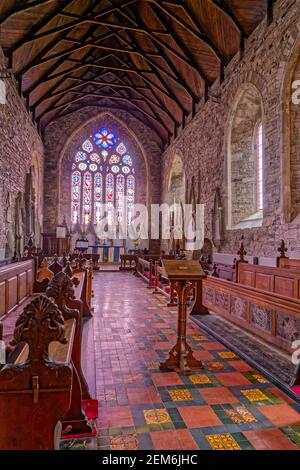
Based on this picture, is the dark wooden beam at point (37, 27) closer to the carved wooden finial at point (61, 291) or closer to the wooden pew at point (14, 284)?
the wooden pew at point (14, 284)

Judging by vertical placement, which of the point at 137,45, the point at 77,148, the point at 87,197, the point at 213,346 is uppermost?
the point at 137,45

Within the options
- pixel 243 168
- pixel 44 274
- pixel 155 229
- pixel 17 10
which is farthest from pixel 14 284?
pixel 155 229

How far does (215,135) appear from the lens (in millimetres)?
9828

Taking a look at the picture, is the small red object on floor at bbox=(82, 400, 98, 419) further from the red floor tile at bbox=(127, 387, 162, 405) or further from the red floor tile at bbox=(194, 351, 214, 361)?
the red floor tile at bbox=(194, 351, 214, 361)

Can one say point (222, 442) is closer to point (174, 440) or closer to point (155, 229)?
point (174, 440)

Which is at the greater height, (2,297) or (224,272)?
(224,272)

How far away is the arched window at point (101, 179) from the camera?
16859 mm

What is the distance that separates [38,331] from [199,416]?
1.54m

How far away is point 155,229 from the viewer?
16.7 meters

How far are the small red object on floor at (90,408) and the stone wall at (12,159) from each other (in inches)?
270

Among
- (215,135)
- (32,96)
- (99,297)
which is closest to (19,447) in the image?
(99,297)

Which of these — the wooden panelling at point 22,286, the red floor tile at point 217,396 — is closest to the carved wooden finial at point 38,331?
the red floor tile at point 217,396

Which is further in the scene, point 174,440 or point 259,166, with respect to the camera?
point 259,166

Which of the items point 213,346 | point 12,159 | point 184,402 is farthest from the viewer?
point 12,159
